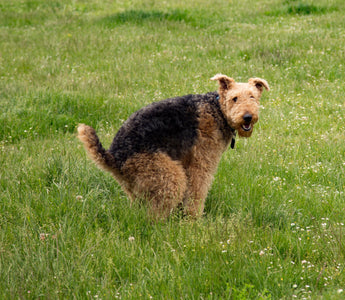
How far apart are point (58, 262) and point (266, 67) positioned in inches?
294

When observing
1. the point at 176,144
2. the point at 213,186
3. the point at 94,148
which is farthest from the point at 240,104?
the point at 94,148

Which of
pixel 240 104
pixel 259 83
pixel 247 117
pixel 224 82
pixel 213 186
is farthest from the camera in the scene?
pixel 213 186

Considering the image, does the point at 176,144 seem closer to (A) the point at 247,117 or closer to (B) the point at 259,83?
(A) the point at 247,117

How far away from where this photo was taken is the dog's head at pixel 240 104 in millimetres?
4738

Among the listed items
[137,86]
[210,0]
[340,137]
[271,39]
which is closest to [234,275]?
[340,137]

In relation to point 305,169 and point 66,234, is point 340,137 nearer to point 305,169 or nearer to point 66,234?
point 305,169

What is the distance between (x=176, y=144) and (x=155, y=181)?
1.70ft

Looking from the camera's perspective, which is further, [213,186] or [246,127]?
[213,186]

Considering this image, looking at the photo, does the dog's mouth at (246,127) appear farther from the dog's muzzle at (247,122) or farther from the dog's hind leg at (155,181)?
the dog's hind leg at (155,181)

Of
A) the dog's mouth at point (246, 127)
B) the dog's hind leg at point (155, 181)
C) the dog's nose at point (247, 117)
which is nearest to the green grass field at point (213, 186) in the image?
the dog's hind leg at point (155, 181)

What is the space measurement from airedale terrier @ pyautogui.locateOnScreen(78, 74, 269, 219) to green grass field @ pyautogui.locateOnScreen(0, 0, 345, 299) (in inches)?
10.9

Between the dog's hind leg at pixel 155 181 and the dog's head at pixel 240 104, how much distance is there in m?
0.87

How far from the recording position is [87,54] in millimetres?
11508

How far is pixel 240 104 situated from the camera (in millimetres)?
4801
